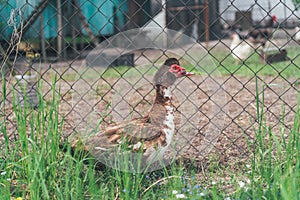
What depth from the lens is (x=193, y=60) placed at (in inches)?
126

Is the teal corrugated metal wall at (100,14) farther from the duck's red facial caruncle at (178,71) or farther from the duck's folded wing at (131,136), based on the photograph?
the duck's folded wing at (131,136)

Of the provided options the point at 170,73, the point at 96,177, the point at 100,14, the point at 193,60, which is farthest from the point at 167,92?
the point at 100,14

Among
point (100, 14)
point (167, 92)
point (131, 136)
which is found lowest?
point (131, 136)

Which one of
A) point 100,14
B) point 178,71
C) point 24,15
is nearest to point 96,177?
point 178,71

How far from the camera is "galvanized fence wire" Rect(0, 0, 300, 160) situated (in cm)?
318

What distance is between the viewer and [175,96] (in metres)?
4.58

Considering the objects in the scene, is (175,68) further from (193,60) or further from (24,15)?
(24,15)

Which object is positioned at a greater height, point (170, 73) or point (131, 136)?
point (170, 73)

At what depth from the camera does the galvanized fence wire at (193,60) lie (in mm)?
3176

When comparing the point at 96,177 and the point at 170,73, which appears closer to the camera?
the point at 96,177

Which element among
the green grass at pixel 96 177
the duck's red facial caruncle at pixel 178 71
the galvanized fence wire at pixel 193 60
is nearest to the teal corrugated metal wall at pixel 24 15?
the galvanized fence wire at pixel 193 60

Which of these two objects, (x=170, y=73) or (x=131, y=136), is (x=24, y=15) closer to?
(x=170, y=73)

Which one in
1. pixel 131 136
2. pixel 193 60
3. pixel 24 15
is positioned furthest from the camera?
pixel 24 15

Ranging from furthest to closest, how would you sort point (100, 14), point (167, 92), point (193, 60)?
1. point (100, 14)
2. point (193, 60)
3. point (167, 92)
